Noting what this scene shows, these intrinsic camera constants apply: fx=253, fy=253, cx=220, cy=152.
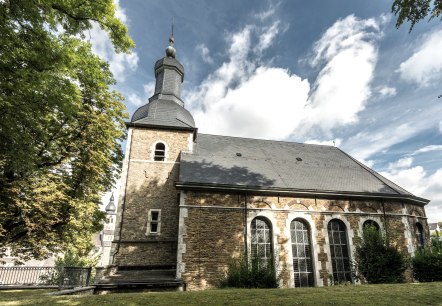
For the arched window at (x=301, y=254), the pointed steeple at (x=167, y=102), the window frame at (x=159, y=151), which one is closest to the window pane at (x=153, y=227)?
the window frame at (x=159, y=151)

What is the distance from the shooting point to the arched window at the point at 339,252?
11.9 m

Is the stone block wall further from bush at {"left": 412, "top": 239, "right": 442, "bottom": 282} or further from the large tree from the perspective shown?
bush at {"left": 412, "top": 239, "right": 442, "bottom": 282}

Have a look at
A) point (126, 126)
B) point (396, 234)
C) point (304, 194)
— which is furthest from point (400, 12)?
point (126, 126)

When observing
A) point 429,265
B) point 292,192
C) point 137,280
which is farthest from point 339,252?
point 137,280

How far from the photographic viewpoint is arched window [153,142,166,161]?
14.4 m

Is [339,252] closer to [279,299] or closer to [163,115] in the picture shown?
[279,299]

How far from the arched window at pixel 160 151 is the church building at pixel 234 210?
6 centimetres

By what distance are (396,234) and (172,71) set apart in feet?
53.9

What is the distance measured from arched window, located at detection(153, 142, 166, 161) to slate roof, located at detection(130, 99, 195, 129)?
119cm

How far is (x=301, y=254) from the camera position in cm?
1184

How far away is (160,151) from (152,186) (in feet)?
7.04

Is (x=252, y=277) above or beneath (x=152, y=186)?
beneath

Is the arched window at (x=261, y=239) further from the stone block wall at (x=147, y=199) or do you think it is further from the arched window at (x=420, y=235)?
the arched window at (x=420, y=235)

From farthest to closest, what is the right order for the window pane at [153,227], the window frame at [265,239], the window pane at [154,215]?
the window pane at [154,215], the window pane at [153,227], the window frame at [265,239]
